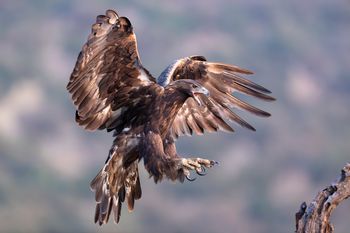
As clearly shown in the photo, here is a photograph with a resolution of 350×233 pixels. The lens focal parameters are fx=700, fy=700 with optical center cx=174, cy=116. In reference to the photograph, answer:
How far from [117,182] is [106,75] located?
1551mm

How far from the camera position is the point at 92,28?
9.46 meters

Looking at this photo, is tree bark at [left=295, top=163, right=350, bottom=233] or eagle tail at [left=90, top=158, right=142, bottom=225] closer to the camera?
tree bark at [left=295, top=163, right=350, bottom=233]

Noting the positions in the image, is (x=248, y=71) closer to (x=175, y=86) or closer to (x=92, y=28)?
(x=175, y=86)

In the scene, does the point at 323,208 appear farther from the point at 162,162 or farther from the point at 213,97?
the point at 213,97

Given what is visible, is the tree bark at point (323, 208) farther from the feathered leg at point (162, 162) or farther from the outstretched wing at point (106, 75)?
the outstretched wing at point (106, 75)

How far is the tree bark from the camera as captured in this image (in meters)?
7.53

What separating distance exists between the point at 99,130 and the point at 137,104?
0.71m

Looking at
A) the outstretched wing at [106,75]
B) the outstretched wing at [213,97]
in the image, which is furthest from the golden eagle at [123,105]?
the outstretched wing at [213,97]

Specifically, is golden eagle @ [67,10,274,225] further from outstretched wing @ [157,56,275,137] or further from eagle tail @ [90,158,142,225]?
outstretched wing @ [157,56,275,137]

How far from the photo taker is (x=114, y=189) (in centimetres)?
1008

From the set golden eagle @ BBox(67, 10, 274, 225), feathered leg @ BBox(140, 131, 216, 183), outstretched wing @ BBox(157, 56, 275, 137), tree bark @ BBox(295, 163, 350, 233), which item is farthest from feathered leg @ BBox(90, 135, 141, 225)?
tree bark @ BBox(295, 163, 350, 233)

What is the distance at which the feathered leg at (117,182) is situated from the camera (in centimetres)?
978

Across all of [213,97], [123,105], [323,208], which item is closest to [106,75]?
[123,105]

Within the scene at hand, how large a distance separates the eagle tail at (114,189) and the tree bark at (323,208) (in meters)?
3.14
